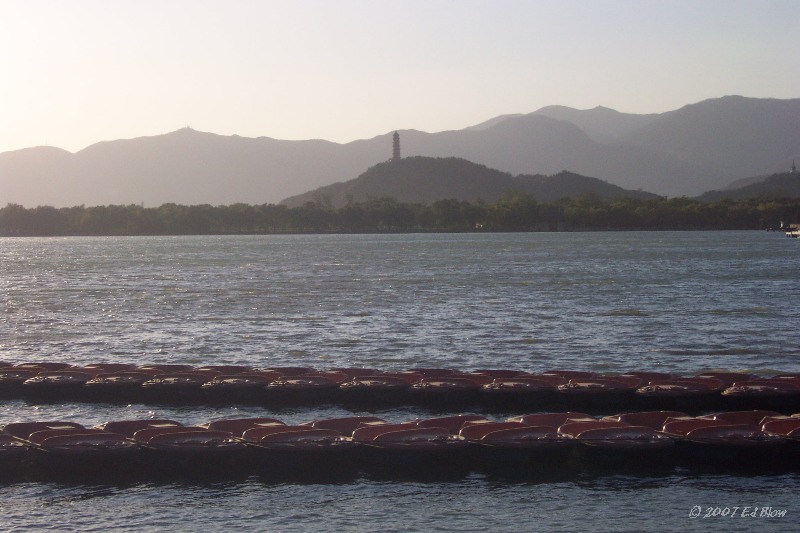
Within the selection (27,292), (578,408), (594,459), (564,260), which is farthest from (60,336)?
(564,260)

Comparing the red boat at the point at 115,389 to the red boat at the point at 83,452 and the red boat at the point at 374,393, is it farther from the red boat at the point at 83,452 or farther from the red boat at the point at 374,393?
the red boat at the point at 83,452

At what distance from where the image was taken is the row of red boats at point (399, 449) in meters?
25.9

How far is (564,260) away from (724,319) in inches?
3910

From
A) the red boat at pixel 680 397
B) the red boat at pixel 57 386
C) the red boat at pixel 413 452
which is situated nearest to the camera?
the red boat at pixel 413 452

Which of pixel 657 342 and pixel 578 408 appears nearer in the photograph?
pixel 578 408

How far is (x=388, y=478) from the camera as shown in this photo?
2555cm

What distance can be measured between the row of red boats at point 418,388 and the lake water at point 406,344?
41.4 inches

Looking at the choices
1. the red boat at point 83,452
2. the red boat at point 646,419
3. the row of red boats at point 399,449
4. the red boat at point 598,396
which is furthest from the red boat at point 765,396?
the red boat at point 83,452

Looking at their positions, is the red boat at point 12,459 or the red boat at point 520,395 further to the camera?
the red boat at point 520,395

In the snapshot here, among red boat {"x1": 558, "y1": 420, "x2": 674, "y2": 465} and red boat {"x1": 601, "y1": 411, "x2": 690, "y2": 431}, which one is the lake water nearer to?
red boat {"x1": 558, "y1": 420, "x2": 674, "y2": 465}

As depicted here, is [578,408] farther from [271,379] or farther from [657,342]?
[657,342]

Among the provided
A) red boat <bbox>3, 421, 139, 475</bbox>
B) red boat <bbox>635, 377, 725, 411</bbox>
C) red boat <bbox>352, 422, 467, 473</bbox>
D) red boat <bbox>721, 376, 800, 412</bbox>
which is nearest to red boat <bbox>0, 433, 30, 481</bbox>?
red boat <bbox>3, 421, 139, 475</bbox>

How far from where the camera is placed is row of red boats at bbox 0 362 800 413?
32812mm

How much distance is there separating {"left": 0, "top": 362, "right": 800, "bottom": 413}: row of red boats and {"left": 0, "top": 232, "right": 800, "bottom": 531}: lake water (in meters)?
1.05
